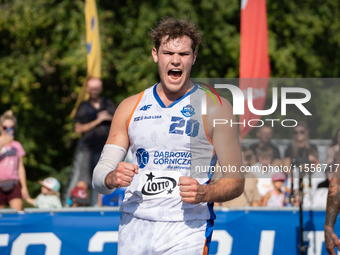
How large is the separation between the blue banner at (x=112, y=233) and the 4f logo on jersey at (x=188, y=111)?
6.50 feet

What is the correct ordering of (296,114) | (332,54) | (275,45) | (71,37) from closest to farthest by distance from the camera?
(296,114), (71,37), (275,45), (332,54)

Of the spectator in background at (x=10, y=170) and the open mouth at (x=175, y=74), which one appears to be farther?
the spectator in background at (x=10, y=170)

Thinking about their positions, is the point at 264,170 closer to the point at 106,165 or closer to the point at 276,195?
the point at 276,195

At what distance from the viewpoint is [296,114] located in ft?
21.5

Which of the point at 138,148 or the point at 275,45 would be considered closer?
the point at 138,148

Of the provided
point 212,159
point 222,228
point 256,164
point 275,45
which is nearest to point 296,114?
point 256,164

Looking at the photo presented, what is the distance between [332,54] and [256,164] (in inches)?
413

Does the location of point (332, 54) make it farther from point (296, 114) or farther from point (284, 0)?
point (296, 114)

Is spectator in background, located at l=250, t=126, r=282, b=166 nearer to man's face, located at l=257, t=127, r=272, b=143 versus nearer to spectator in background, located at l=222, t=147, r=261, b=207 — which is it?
man's face, located at l=257, t=127, r=272, b=143

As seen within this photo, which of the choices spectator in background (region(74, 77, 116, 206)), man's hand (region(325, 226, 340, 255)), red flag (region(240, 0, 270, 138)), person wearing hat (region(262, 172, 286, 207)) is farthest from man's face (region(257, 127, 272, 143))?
man's hand (region(325, 226, 340, 255))

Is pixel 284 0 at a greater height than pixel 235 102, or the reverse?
pixel 284 0

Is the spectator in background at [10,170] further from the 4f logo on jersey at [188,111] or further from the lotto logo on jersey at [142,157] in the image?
the 4f logo on jersey at [188,111]

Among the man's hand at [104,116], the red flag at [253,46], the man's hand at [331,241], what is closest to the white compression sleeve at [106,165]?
the man's hand at [331,241]

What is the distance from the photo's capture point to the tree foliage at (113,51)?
43.4ft
